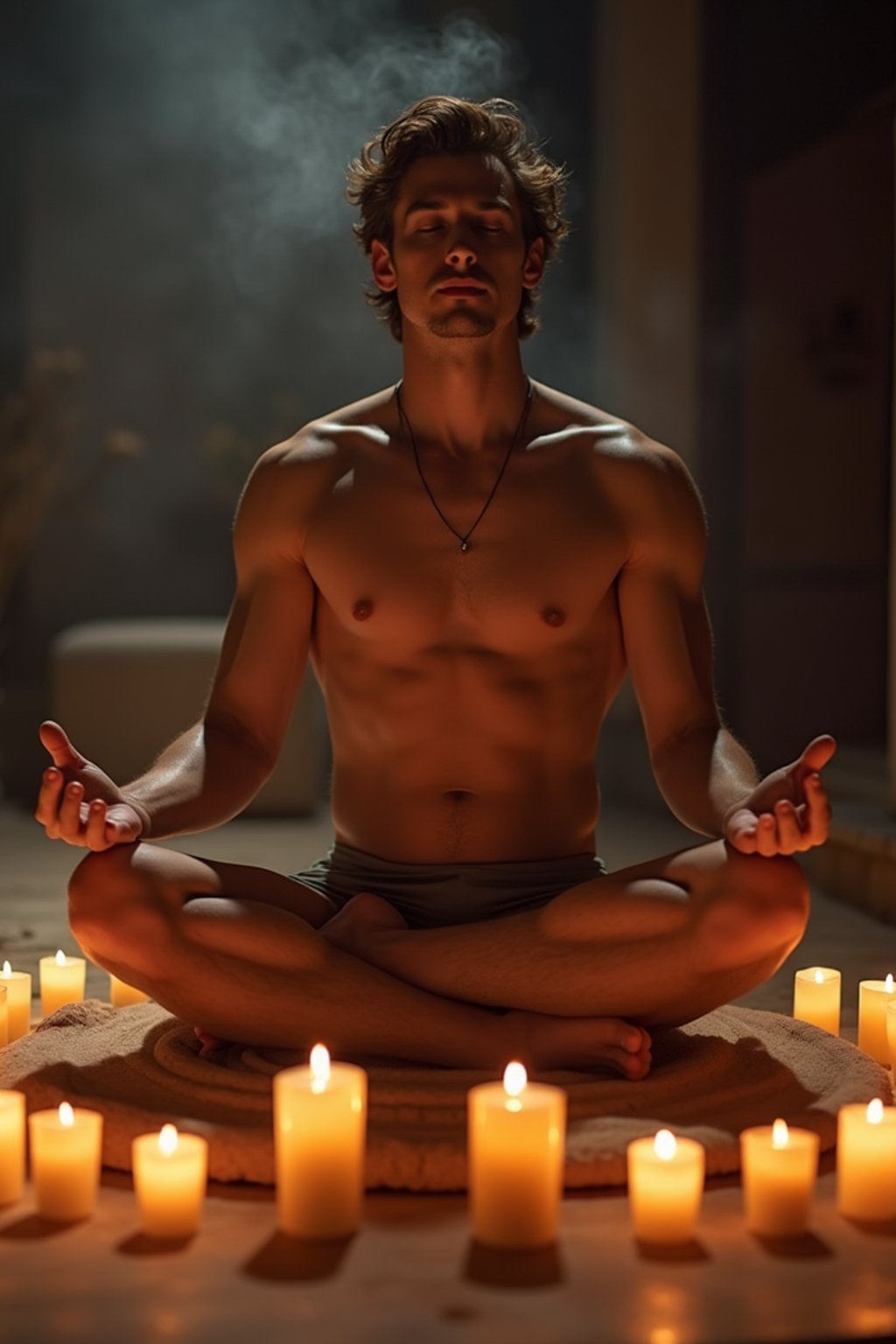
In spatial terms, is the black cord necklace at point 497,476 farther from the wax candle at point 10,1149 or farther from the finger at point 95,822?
the wax candle at point 10,1149

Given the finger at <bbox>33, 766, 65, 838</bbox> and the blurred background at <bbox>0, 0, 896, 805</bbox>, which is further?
the blurred background at <bbox>0, 0, 896, 805</bbox>

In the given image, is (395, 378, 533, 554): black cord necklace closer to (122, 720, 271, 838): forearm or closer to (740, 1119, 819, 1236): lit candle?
(122, 720, 271, 838): forearm

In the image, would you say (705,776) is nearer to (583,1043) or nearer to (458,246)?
(583,1043)

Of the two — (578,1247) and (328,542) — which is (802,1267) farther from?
(328,542)

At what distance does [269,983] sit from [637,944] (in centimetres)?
57

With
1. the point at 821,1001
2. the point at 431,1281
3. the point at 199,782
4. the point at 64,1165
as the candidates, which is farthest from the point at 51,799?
the point at 821,1001

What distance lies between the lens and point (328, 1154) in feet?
7.40

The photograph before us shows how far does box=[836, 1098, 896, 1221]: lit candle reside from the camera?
7.69 feet

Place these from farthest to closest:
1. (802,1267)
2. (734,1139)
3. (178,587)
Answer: (178,587), (734,1139), (802,1267)

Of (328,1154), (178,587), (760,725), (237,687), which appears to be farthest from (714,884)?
(178,587)

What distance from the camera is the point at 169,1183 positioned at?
88.3 inches

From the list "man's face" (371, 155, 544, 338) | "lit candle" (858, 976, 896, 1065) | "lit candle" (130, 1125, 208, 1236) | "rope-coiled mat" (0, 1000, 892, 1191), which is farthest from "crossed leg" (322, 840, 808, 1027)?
"man's face" (371, 155, 544, 338)

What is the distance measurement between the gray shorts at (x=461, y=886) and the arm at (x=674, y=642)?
0.24 meters

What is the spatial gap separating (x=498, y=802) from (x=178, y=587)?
6.17 m
